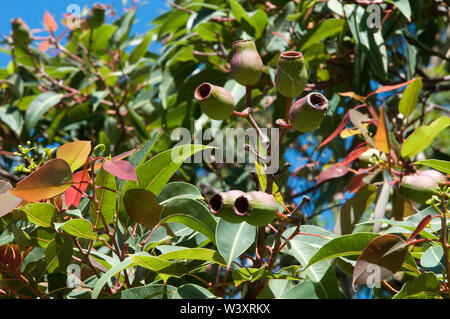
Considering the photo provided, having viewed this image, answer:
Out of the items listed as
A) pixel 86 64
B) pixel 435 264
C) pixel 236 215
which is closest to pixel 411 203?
pixel 435 264

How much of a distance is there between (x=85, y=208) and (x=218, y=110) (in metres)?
0.47

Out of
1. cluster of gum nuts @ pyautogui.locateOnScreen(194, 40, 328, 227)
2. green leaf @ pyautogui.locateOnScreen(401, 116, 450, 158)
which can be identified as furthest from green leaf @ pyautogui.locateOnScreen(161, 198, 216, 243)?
green leaf @ pyautogui.locateOnScreen(401, 116, 450, 158)

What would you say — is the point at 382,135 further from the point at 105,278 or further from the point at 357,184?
the point at 105,278

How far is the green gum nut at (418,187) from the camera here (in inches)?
50.1

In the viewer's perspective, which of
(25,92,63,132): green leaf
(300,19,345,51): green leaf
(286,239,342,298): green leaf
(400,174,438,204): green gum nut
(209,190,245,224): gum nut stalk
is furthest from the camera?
(25,92,63,132): green leaf

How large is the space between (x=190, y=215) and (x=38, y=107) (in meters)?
1.51

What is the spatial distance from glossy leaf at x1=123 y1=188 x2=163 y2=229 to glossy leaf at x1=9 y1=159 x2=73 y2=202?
0.13m

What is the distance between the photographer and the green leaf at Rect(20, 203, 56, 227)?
1.01 metres

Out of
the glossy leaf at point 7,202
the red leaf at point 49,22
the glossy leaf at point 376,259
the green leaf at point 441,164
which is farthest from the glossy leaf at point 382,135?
the red leaf at point 49,22

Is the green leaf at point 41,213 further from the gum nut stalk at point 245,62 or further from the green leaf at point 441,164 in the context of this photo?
the green leaf at point 441,164

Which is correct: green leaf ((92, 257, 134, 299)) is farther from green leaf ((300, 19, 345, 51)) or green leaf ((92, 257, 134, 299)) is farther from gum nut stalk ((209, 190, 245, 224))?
green leaf ((300, 19, 345, 51))

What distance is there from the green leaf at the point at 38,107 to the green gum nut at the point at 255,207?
5.20ft

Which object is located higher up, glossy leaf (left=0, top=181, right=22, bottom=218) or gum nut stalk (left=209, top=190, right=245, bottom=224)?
glossy leaf (left=0, top=181, right=22, bottom=218)
